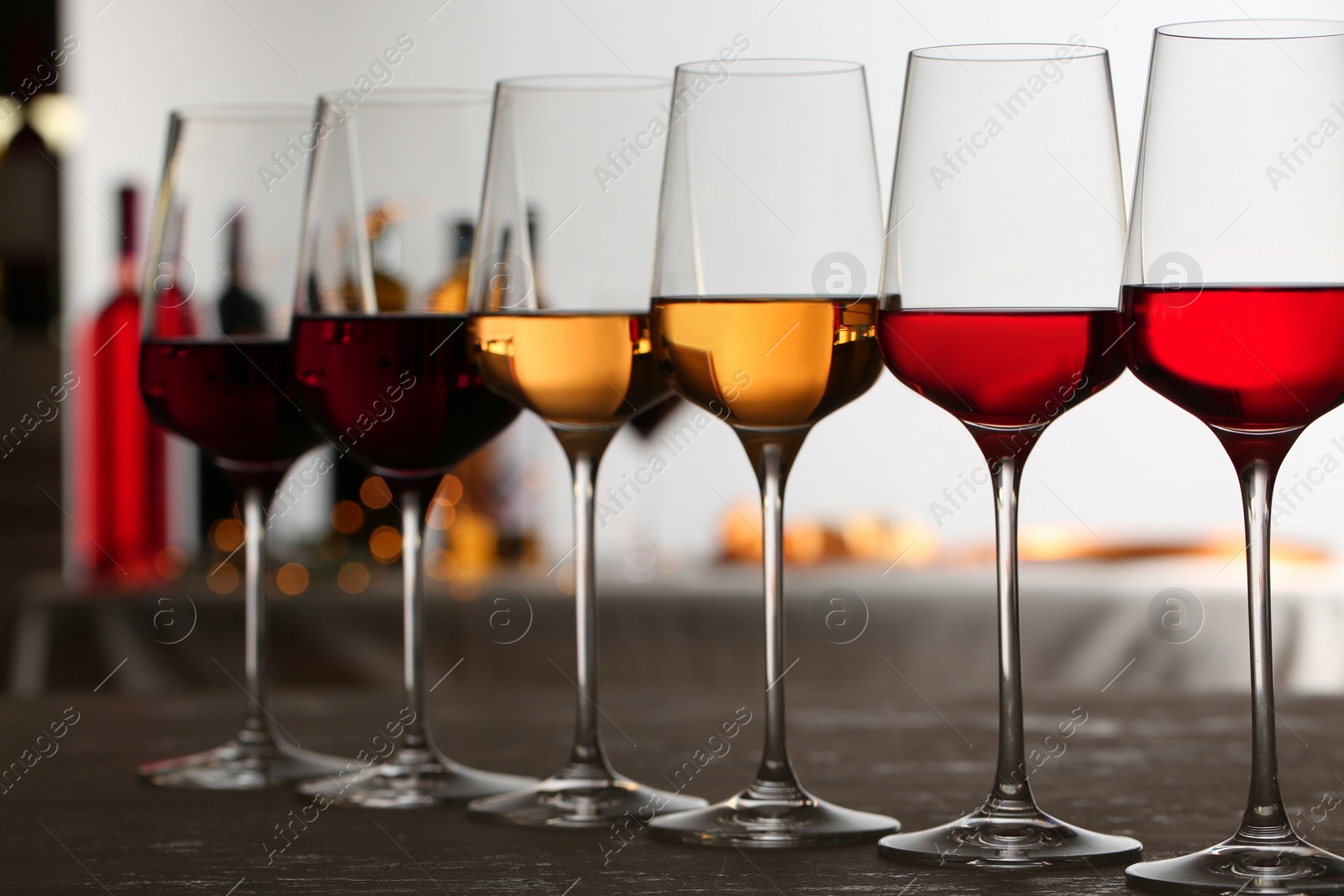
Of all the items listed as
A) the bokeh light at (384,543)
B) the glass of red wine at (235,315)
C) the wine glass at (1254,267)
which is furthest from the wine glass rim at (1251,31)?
the bokeh light at (384,543)

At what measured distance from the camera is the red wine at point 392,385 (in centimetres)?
82

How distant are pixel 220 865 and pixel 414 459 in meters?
0.29

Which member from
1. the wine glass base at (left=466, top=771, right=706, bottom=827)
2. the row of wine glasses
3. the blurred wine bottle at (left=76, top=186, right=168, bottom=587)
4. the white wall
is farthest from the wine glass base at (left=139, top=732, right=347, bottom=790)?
the white wall

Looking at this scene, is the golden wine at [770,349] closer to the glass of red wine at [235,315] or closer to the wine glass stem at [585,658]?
the wine glass stem at [585,658]

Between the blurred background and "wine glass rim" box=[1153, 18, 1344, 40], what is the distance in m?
0.17

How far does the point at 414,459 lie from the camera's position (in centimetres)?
85

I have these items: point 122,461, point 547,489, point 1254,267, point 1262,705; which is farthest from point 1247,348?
point 547,489

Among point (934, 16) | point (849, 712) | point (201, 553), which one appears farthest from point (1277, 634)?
point (934, 16)

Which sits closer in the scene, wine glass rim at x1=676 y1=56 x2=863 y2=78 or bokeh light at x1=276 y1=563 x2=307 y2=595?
wine glass rim at x1=676 y1=56 x2=863 y2=78

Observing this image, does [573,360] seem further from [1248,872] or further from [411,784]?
[1248,872]

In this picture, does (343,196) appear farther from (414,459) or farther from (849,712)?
(849,712)

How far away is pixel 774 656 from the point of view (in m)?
0.70

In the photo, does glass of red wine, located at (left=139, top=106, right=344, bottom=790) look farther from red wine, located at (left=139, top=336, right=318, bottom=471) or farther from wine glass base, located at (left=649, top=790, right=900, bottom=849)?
wine glass base, located at (left=649, top=790, right=900, bottom=849)

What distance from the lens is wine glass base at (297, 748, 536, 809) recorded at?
0.75 m
